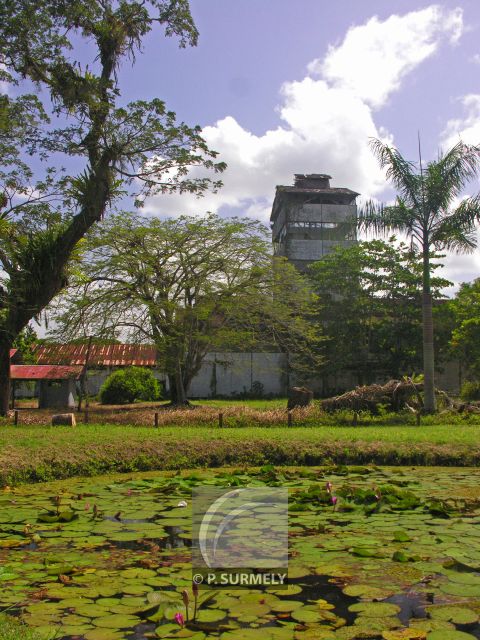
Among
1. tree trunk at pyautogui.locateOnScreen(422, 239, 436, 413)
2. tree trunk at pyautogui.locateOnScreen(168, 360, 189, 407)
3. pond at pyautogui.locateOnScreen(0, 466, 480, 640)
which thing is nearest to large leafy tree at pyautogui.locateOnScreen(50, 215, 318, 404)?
tree trunk at pyautogui.locateOnScreen(168, 360, 189, 407)

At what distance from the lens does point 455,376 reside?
34688 mm

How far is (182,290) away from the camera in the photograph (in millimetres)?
22656

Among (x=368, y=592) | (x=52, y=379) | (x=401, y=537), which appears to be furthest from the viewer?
(x=52, y=379)

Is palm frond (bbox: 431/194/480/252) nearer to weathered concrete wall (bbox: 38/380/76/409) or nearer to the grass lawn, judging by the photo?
the grass lawn

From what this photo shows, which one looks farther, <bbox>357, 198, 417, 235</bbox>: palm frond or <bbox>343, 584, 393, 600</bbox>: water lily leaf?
<bbox>357, 198, 417, 235</bbox>: palm frond

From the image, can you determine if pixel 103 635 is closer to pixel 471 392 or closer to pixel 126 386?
pixel 126 386

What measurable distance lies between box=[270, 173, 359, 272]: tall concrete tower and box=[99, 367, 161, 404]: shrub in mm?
16020

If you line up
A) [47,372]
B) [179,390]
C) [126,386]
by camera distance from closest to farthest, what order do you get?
[179,390] < [47,372] < [126,386]

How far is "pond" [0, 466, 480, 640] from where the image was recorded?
390cm

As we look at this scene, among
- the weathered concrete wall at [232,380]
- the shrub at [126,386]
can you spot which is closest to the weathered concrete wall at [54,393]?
the shrub at [126,386]

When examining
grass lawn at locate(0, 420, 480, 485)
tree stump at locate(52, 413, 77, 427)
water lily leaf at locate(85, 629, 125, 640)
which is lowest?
water lily leaf at locate(85, 629, 125, 640)

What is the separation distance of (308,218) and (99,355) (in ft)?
70.2

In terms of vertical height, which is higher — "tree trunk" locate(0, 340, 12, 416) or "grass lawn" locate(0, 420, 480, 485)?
"tree trunk" locate(0, 340, 12, 416)

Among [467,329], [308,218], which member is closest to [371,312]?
[467,329]
